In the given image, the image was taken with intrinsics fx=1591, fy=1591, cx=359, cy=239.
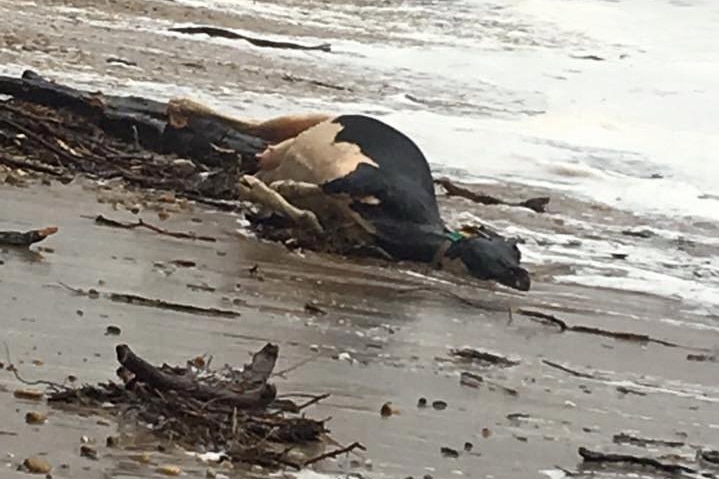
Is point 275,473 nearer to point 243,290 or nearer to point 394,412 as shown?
point 394,412

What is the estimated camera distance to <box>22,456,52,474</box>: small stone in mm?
3588

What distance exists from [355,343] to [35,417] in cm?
181

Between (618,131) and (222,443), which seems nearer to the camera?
(222,443)

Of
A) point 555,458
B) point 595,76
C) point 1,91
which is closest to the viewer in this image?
point 555,458

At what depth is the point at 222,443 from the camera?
4.06 m

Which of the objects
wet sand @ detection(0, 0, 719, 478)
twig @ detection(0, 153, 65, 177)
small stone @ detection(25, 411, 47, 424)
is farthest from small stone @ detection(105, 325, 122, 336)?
twig @ detection(0, 153, 65, 177)

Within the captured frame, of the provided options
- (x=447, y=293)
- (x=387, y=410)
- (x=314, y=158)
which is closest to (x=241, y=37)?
(x=314, y=158)

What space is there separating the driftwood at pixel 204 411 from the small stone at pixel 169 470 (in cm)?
18

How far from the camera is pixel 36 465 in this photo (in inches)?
142

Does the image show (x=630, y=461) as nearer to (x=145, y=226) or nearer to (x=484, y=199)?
(x=145, y=226)

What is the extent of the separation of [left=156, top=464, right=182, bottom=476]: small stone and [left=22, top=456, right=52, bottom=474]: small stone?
0.28 meters

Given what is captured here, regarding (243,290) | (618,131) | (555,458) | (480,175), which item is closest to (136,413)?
(555,458)

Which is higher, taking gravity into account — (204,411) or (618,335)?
(204,411)

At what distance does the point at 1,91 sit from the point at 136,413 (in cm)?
475
